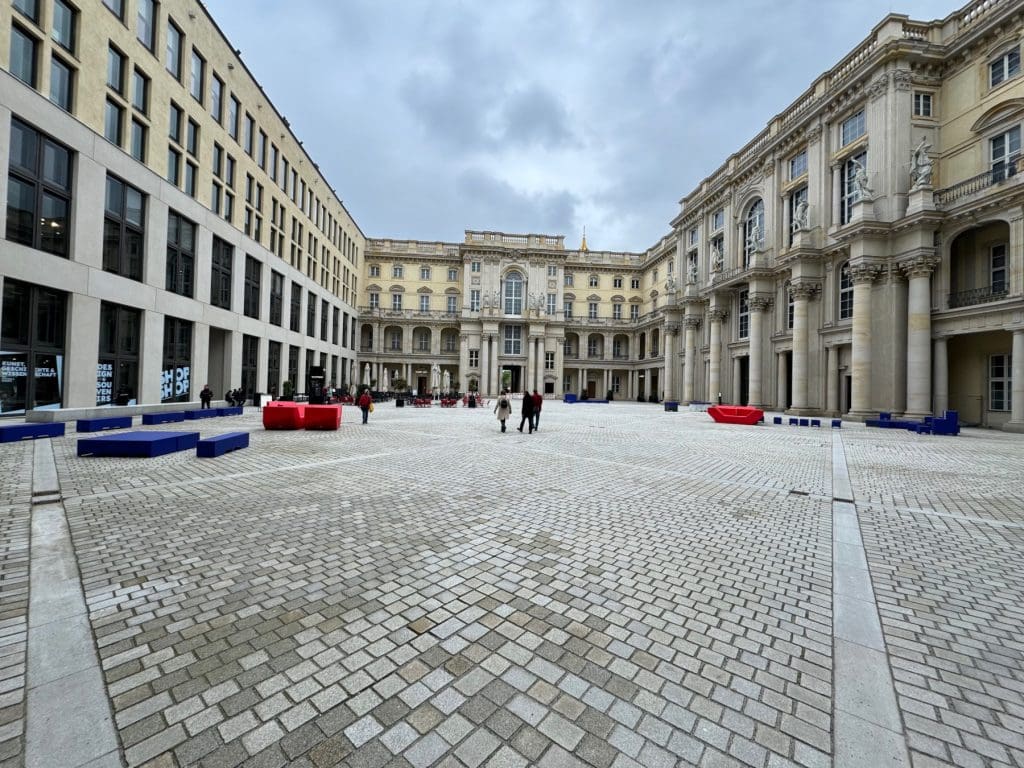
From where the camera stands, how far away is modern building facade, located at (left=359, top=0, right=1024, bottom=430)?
832 inches

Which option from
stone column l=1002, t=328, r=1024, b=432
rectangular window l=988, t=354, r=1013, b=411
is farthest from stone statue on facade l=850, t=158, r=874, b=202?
rectangular window l=988, t=354, r=1013, b=411

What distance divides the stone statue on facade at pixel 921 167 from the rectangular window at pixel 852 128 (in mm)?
3799

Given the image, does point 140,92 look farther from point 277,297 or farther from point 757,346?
point 757,346

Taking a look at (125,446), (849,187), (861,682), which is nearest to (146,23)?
(125,446)

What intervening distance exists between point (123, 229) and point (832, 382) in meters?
38.6

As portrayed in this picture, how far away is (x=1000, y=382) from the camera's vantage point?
70.5 ft

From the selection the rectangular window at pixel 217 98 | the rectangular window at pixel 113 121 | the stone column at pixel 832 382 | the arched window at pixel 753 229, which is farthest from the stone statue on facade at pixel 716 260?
the rectangular window at pixel 113 121

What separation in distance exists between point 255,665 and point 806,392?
3317 centimetres

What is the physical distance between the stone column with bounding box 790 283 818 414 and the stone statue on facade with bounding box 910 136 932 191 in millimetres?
7200

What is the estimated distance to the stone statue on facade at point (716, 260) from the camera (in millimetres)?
39188

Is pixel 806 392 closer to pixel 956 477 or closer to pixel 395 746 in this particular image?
pixel 956 477

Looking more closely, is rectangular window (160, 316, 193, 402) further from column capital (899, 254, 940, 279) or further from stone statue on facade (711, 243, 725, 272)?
stone statue on facade (711, 243, 725, 272)

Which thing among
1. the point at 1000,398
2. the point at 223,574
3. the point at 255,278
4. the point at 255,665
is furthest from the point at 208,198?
the point at 1000,398

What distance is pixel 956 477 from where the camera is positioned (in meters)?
9.12
